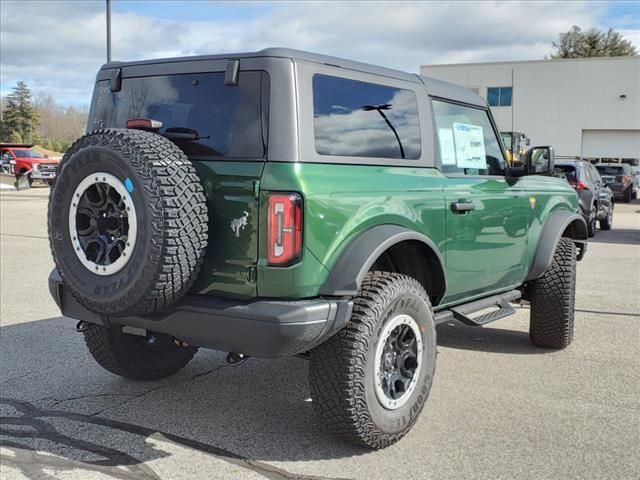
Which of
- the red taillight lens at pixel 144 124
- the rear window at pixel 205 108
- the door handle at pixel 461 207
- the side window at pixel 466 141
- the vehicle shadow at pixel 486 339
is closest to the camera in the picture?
the rear window at pixel 205 108

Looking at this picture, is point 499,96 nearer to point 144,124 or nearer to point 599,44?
point 599,44

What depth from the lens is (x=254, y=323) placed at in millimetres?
3260

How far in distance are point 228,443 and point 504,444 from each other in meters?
1.53

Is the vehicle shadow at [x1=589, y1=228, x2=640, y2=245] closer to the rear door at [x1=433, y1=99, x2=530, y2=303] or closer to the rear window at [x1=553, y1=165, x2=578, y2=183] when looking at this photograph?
the rear window at [x1=553, y1=165, x2=578, y2=183]

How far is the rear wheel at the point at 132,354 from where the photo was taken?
4594 millimetres

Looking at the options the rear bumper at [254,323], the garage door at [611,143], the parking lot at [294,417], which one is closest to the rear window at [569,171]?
the parking lot at [294,417]

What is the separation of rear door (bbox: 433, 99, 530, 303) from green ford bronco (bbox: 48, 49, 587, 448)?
104mm

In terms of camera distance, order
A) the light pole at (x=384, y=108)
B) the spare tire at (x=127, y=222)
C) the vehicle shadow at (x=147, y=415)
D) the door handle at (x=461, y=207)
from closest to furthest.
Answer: the spare tire at (x=127, y=222) → the vehicle shadow at (x=147, y=415) → the light pole at (x=384, y=108) → the door handle at (x=461, y=207)

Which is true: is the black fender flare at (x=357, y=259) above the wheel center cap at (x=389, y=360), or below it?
above

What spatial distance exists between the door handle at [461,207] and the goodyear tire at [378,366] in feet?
2.31

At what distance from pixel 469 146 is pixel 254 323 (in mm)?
2464

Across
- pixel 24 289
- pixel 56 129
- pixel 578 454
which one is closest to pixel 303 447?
pixel 578 454

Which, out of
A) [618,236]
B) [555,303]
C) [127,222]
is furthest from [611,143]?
[127,222]

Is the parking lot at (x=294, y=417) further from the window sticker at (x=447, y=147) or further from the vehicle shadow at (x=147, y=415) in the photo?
the window sticker at (x=447, y=147)
